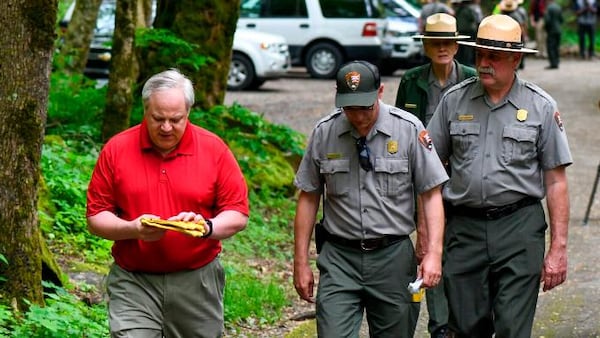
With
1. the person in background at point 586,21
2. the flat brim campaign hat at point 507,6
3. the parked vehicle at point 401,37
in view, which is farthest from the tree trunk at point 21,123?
the person in background at point 586,21

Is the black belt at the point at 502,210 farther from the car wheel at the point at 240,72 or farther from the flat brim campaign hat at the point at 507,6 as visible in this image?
the car wheel at the point at 240,72

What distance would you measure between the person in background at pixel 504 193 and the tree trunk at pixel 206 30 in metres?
7.79

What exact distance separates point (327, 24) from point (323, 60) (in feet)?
3.49

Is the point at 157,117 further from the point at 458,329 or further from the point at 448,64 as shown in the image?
the point at 448,64

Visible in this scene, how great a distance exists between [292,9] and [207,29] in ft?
47.6

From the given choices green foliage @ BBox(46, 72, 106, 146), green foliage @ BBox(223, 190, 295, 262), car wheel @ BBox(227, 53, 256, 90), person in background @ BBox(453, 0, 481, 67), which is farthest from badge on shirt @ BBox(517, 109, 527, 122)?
car wheel @ BBox(227, 53, 256, 90)

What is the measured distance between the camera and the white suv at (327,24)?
1118 inches

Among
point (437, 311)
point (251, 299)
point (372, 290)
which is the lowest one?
point (251, 299)

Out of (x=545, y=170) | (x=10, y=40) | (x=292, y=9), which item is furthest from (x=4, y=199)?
(x=292, y=9)

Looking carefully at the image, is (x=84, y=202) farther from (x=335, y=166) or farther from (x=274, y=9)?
(x=274, y=9)

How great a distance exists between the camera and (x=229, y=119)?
1446 centimetres

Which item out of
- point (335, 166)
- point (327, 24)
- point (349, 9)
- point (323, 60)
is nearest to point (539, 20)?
point (349, 9)

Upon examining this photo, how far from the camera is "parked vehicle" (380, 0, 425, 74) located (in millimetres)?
28969

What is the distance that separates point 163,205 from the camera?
5.67 m
